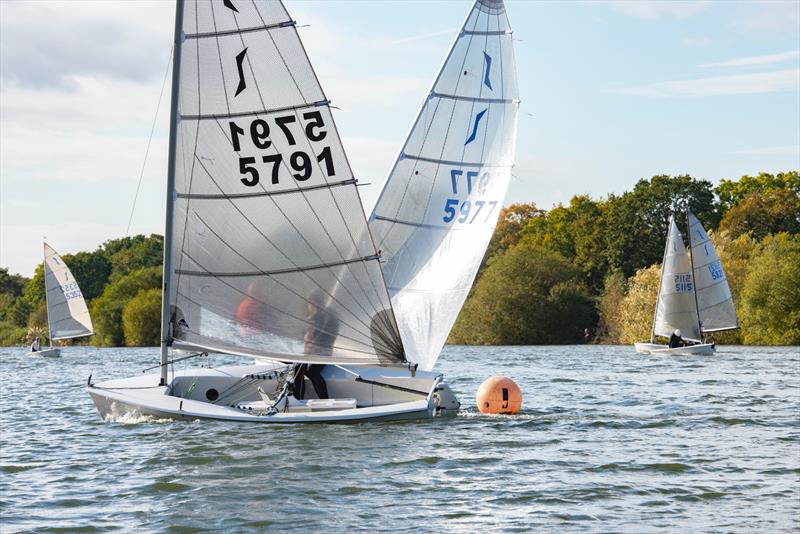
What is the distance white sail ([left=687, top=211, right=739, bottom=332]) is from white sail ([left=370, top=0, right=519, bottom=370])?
32.1 metres

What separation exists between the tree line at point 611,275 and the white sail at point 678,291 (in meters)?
8.02

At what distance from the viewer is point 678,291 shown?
5350cm

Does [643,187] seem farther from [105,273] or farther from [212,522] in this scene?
[212,522]

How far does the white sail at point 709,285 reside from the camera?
5281 cm

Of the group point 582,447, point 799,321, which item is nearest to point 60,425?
point 582,447

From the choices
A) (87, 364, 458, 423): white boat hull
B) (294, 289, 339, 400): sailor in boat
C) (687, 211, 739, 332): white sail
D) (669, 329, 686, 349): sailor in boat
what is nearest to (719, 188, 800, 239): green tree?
(687, 211, 739, 332): white sail

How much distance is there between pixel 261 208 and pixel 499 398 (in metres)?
5.84

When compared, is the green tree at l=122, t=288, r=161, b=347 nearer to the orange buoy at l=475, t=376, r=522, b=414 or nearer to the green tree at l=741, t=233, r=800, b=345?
the green tree at l=741, t=233, r=800, b=345

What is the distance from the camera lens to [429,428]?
1828 cm

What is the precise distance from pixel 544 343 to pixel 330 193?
56444 mm

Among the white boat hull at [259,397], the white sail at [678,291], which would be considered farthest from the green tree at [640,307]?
the white boat hull at [259,397]

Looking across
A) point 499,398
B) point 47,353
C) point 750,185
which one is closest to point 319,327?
point 499,398

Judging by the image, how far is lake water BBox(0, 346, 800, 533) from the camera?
11.6m

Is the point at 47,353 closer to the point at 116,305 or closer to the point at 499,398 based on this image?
the point at 116,305
